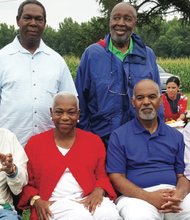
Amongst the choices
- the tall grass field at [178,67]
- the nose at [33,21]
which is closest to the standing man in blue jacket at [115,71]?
the nose at [33,21]

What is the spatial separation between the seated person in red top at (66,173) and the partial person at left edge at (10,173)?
0.38ft

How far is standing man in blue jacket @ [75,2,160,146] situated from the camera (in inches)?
167

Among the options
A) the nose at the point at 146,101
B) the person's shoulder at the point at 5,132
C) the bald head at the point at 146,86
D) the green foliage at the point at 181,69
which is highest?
the bald head at the point at 146,86

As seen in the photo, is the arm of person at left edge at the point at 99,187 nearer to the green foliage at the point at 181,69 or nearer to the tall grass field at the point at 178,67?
the tall grass field at the point at 178,67

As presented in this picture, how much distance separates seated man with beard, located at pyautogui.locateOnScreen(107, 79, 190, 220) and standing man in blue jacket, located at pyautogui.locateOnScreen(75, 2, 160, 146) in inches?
7.2

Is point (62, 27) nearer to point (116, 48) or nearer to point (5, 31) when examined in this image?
point (5, 31)

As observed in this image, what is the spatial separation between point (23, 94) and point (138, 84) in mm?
1020

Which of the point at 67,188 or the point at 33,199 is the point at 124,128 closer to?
the point at 67,188

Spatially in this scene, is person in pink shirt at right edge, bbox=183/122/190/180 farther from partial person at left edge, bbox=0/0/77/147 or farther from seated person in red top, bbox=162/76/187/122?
seated person in red top, bbox=162/76/187/122

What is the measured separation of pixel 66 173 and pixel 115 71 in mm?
1095

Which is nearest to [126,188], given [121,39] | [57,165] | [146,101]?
[57,165]

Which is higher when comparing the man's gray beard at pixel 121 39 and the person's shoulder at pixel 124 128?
the man's gray beard at pixel 121 39

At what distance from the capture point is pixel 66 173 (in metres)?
3.77

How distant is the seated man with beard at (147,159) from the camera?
379cm
